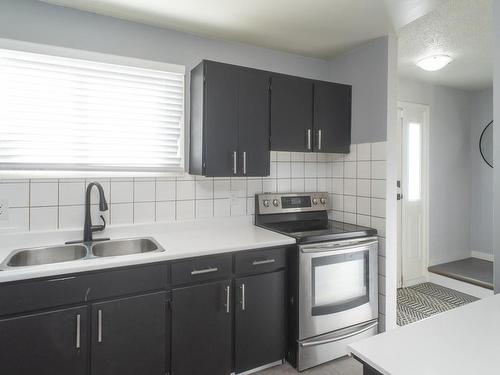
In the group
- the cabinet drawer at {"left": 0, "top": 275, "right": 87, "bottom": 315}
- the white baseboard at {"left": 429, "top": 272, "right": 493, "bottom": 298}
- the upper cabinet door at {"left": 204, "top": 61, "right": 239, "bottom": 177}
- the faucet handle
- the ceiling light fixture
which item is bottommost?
the white baseboard at {"left": 429, "top": 272, "right": 493, "bottom": 298}

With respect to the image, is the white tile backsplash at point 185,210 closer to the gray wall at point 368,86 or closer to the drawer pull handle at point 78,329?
the drawer pull handle at point 78,329

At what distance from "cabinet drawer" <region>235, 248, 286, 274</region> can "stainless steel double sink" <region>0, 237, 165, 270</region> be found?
486 millimetres

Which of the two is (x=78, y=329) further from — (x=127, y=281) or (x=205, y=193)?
(x=205, y=193)

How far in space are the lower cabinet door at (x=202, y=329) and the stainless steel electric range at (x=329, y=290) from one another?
1.54 ft

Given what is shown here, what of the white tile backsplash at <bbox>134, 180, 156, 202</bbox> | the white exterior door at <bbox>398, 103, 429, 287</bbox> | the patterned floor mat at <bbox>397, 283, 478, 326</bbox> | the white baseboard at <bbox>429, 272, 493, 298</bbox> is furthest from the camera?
the white exterior door at <bbox>398, 103, 429, 287</bbox>

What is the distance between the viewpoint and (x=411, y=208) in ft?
12.0

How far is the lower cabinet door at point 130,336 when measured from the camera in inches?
62.6

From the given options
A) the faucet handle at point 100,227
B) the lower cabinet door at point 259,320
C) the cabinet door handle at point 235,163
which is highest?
the cabinet door handle at point 235,163

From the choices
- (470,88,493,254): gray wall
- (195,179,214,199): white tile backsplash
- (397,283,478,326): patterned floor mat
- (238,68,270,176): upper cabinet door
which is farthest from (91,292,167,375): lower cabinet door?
(470,88,493,254): gray wall

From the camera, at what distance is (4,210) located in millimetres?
1886

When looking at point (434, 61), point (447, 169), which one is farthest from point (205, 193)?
point (447, 169)

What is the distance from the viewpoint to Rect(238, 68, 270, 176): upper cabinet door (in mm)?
2258

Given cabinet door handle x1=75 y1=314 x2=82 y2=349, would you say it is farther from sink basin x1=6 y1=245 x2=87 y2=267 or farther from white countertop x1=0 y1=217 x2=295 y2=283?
sink basin x1=6 y1=245 x2=87 y2=267

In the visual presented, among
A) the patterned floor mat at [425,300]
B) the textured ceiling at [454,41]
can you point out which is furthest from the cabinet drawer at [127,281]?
the textured ceiling at [454,41]
